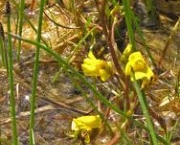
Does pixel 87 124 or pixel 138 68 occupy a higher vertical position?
pixel 138 68

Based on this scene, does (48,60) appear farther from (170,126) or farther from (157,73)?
(170,126)

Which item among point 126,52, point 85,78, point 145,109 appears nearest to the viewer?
point 145,109

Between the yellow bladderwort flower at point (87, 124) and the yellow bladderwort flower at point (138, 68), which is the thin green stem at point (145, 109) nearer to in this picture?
the yellow bladderwort flower at point (138, 68)

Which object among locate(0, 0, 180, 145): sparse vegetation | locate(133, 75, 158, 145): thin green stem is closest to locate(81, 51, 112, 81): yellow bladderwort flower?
locate(0, 0, 180, 145): sparse vegetation

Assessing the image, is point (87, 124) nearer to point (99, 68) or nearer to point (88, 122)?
point (88, 122)

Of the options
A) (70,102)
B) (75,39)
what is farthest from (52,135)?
(75,39)

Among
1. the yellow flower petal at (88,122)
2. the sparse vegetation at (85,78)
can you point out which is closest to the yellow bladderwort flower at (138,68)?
the sparse vegetation at (85,78)

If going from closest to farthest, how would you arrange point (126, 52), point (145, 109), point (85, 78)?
point (145, 109) < point (126, 52) < point (85, 78)

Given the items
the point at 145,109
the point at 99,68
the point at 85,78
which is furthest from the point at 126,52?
the point at 85,78

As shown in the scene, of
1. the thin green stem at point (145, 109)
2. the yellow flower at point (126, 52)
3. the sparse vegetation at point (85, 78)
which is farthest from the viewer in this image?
the sparse vegetation at point (85, 78)
